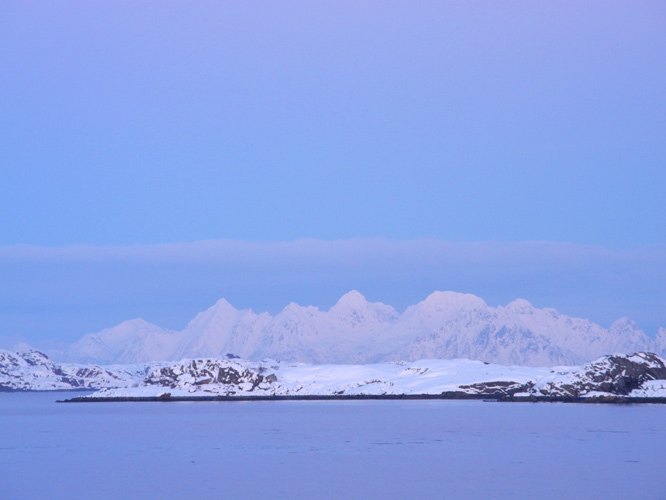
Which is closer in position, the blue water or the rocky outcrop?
the blue water

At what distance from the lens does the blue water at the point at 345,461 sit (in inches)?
1756

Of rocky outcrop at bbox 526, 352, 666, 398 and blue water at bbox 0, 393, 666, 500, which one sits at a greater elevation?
rocky outcrop at bbox 526, 352, 666, 398

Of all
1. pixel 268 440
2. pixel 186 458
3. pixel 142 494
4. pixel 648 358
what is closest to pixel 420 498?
pixel 142 494

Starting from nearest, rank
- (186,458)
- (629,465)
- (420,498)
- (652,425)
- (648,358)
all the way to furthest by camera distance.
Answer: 1. (420,498)
2. (629,465)
3. (186,458)
4. (652,425)
5. (648,358)

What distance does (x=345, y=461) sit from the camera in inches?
2309

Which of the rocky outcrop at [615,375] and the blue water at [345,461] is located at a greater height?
the rocky outcrop at [615,375]

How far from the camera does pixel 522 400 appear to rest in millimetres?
174750

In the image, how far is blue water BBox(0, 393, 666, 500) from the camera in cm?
4459

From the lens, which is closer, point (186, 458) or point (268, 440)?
point (186, 458)

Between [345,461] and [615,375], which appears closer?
[345,461]

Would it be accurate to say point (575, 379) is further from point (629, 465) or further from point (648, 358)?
point (629, 465)

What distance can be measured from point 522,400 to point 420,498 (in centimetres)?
13878

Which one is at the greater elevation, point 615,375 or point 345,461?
point 615,375

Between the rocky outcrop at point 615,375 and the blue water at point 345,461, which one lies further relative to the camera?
the rocky outcrop at point 615,375
